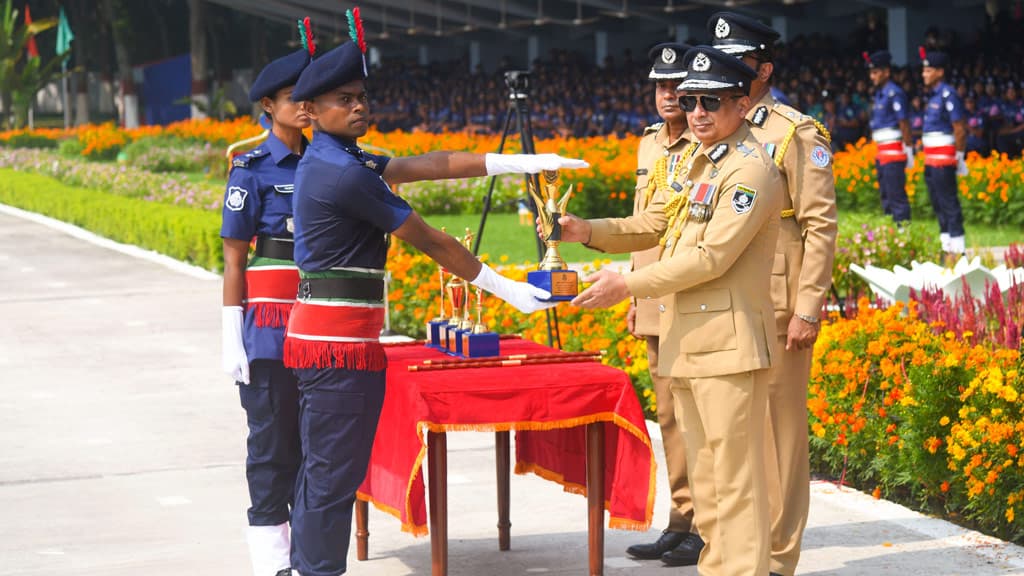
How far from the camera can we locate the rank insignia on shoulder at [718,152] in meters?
4.80

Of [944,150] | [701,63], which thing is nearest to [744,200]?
[701,63]

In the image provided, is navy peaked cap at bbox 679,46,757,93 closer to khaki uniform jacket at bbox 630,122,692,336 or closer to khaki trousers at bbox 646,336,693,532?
khaki uniform jacket at bbox 630,122,692,336

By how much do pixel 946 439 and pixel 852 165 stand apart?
1282 centimetres

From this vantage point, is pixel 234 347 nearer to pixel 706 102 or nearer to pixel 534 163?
pixel 534 163

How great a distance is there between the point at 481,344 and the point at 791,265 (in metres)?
1.15

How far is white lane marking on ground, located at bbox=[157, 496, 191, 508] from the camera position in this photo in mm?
7105

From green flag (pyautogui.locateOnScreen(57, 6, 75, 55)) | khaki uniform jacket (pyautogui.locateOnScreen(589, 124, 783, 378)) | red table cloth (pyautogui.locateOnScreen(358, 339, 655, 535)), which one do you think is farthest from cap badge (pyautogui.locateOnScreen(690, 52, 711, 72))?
green flag (pyautogui.locateOnScreen(57, 6, 75, 55))

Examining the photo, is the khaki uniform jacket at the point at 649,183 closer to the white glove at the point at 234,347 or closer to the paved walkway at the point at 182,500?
the paved walkway at the point at 182,500

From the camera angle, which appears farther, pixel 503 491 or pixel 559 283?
pixel 503 491

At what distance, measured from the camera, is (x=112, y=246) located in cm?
1959

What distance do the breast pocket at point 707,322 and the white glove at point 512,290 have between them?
1.50 ft

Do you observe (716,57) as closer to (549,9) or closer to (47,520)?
(47,520)

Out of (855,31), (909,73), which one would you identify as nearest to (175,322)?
(909,73)

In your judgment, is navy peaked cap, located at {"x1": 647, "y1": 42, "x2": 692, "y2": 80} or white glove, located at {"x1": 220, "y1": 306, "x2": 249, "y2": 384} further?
navy peaked cap, located at {"x1": 647, "y1": 42, "x2": 692, "y2": 80}
